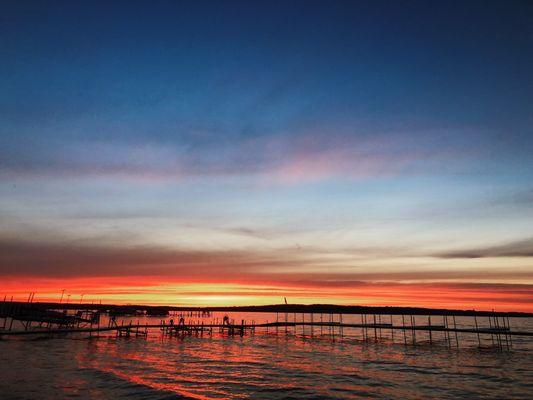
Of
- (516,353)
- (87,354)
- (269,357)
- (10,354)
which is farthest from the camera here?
(516,353)

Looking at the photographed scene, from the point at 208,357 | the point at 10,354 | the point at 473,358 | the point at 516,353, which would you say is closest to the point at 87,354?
the point at 10,354

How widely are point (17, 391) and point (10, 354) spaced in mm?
19535

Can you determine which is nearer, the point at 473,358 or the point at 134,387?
the point at 134,387

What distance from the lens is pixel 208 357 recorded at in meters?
Answer: 47.5

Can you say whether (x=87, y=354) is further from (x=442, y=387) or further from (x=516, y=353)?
(x=516, y=353)

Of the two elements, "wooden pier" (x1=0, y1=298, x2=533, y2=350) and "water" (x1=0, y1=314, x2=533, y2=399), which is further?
"wooden pier" (x1=0, y1=298, x2=533, y2=350)

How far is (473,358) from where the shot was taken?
50.8m

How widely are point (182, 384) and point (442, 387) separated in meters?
22.2

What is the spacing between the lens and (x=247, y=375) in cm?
3478

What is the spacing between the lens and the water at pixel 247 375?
2747 cm

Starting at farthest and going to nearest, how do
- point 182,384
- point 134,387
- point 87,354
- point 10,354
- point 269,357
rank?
1. point 269,357
2. point 87,354
3. point 10,354
4. point 182,384
5. point 134,387

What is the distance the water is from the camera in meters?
27.5

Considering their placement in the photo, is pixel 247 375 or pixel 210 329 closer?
pixel 247 375

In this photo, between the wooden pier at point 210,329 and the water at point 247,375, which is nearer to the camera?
the water at point 247,375
